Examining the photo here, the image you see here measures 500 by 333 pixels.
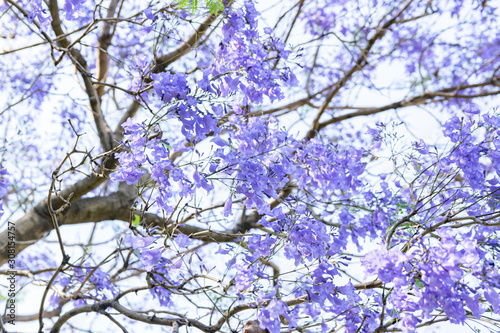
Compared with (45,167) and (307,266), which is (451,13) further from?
(45,167)

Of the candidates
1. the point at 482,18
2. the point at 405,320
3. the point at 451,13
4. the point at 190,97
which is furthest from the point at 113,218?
the point at 482,18

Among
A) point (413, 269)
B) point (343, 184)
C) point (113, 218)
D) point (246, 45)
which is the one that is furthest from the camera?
point (113, 218)

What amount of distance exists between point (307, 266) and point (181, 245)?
496 millimetres

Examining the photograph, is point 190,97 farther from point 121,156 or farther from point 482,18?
point 482,18

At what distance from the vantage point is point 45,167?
190 inches

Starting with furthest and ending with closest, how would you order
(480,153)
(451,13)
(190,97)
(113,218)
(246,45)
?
(451,13), (113,218), (246,45), (480,153), (190,97)

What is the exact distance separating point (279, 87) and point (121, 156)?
Answer: 0.84 m

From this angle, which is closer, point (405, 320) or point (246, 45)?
point (405, 320)

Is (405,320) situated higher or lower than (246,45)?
lower

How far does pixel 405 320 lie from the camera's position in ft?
5.27

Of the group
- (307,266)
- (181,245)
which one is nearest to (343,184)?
(307,266)

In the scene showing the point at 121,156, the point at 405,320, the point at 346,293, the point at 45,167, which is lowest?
the point at 405,320

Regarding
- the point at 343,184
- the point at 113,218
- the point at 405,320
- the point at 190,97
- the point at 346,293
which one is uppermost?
the point at 113,218

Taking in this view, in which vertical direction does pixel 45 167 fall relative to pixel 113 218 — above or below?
above
